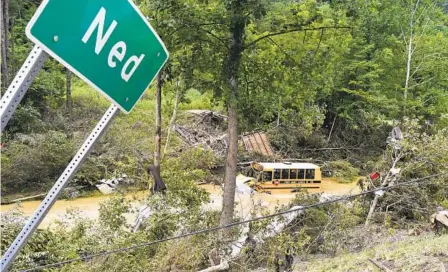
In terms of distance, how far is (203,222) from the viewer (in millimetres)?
7363

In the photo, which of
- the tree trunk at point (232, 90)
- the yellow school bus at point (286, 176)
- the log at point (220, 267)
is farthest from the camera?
the yellow school bus at point (286, 176)

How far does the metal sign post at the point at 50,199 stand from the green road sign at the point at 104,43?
8cm

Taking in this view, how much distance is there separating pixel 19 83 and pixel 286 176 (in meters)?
13.3

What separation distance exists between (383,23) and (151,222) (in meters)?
14.9

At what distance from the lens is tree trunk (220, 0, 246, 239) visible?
6.00 meters

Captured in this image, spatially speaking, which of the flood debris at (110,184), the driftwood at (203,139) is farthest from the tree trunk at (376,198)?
the driftwood at (203,139)

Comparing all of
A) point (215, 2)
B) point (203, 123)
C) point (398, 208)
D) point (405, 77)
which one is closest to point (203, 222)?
point (215, 2)

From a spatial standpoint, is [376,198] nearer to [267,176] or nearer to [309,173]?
[267,176]

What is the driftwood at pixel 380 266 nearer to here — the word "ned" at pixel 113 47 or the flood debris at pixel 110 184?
the word "ned" at pixel 113 47

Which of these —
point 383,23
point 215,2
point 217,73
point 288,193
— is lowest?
point 288,193

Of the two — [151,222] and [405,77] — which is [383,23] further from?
[151,222]

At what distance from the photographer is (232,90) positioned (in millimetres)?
6422

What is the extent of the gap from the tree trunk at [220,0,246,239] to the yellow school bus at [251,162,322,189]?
6.12 meters

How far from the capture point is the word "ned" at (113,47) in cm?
83
